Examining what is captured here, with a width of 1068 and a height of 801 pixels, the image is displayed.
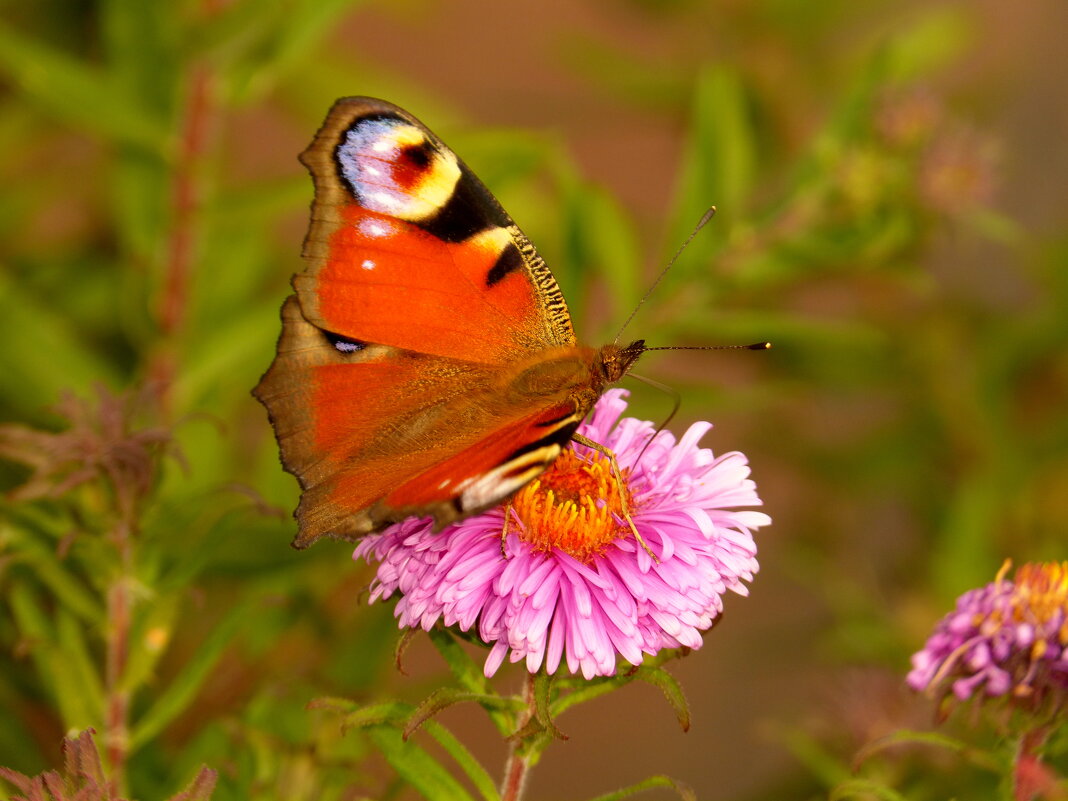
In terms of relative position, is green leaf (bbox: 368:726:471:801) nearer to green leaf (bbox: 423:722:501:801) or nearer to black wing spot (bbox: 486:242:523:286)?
green leaf (bbox: 423:722:501:801)

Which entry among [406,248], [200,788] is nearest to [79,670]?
[200,788]

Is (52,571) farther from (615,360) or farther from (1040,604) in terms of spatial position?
(1040,604)

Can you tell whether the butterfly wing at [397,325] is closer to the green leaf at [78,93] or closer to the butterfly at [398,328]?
the butterfly at [398,328]

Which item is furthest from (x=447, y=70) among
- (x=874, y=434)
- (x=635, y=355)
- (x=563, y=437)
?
(x=563, y=437)

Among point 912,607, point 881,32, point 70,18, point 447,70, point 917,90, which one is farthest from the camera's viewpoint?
point 447,70

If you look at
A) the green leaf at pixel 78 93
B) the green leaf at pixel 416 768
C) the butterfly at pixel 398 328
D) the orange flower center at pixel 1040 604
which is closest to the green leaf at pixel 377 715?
the green leaf at pixel 416 768

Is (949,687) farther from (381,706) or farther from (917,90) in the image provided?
(917,90)
